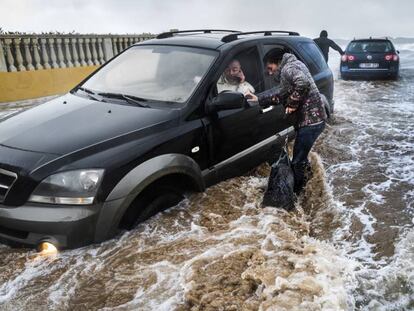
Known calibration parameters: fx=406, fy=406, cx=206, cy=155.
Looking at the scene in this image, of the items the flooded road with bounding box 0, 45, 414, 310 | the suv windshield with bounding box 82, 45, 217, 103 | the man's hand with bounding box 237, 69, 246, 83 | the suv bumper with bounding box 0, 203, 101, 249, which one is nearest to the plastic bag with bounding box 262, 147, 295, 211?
the flooded road with bounding box 0, 45, 414, 310

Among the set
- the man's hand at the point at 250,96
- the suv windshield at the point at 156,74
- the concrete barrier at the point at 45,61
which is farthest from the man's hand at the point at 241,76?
the concrete barrier at the point at 45,61

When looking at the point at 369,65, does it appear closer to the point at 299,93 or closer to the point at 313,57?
the point at 313,57

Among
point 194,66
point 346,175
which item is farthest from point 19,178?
point 346,175

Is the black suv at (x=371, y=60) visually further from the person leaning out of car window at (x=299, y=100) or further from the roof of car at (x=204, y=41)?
the person leaning out of car window at (x=299, y=100)

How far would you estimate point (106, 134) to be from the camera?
125 inches

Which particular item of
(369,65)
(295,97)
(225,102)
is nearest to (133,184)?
(225,102)

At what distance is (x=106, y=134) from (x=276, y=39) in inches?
110

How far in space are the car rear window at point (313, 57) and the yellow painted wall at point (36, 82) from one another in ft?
21.2

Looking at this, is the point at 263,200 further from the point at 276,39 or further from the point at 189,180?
the point at 276,39

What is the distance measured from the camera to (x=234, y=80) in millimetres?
4219

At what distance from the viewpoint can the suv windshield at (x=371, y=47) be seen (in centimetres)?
1365

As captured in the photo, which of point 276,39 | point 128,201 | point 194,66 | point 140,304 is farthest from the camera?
point 276,39

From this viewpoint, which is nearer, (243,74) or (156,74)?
(156,74)

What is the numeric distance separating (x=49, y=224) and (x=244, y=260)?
4.93ft
